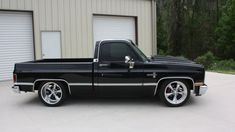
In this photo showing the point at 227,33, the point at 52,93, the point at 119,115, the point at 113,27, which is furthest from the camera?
the point at 227,33

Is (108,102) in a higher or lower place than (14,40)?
lower

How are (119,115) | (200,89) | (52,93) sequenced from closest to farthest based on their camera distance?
(119,115) < (200,89) < (52,93)

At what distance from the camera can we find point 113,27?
14.6 meters

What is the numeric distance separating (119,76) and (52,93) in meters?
1.66

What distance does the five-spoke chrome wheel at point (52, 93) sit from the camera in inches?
267

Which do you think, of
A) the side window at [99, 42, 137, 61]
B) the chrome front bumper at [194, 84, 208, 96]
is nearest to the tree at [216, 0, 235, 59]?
the chrome front bumper at [194, 84, 208, 96]

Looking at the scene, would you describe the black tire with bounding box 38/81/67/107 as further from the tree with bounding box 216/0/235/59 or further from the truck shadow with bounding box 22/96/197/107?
the tree with bounding box 216/0/235/59

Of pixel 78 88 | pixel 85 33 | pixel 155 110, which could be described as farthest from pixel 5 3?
pixel 155 110

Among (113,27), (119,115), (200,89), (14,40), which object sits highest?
(113,27)

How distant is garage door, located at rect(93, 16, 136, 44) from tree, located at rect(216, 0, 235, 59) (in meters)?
15.6

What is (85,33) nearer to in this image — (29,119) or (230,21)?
(29,119)

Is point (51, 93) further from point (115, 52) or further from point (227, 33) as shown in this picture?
point (227, 33)

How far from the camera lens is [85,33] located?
13.5 metres

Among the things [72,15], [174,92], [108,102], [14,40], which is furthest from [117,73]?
[72,15]
